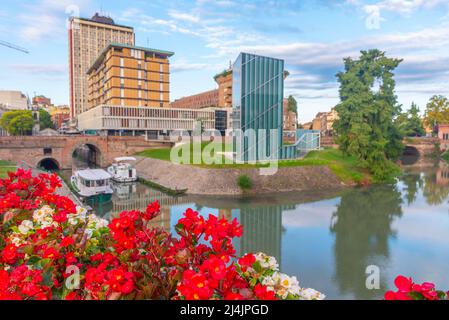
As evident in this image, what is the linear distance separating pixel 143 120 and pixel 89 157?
15.6 metres

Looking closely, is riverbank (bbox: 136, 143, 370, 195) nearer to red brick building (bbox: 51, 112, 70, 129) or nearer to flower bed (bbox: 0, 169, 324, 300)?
flower bed (bbox: 0, 169, 324, 300)

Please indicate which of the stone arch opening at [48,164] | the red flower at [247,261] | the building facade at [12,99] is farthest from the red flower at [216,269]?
the building facade at [12,99]

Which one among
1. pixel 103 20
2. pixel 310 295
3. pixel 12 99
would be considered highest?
pixel 103 20

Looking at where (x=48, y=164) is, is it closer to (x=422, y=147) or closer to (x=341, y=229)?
(x=341, y=229)

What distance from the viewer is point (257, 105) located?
4134 centimetres

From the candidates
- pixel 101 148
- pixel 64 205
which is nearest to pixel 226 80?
pixel 101 148

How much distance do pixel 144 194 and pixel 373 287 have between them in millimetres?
27644

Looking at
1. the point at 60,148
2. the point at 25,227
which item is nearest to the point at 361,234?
the point at 25,227

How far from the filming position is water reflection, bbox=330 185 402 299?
1580 cm

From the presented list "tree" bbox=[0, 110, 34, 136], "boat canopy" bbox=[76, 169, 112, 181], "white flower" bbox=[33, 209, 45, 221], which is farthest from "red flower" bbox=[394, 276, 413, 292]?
"tree" bbox=[0, 110, 34, 136]

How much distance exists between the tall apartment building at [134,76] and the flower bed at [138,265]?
81.1 meters
